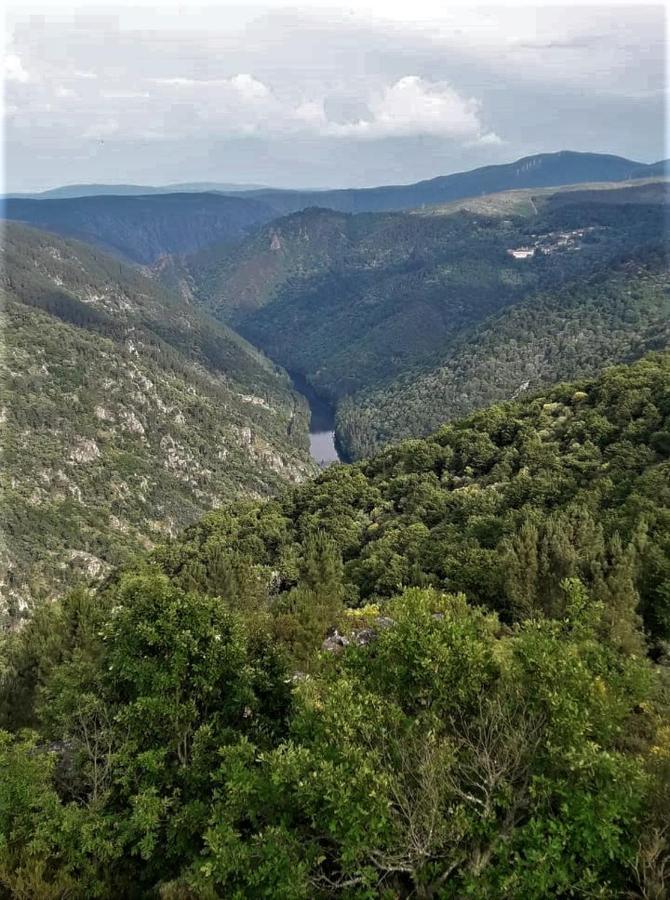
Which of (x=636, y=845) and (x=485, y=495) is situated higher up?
(x=636, y=845)

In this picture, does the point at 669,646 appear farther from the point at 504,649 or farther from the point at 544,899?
the point at 544,899

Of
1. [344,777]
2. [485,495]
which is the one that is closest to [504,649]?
[344,777]

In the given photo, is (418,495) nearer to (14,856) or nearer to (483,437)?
(483,437)

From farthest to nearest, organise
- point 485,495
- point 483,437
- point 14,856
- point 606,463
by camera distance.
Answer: point 483,437
point 485,495
point 606,463
point 14,856

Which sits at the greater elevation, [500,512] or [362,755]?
[362,755]

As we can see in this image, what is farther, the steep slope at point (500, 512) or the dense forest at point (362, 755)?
the steep slope at point (500, 512)

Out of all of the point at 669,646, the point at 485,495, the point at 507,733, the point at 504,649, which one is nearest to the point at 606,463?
the point at 485,495

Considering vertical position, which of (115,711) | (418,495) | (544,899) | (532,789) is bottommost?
(418,495)

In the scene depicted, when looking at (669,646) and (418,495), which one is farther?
(418,495)

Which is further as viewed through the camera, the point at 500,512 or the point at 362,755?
the point at 500,512

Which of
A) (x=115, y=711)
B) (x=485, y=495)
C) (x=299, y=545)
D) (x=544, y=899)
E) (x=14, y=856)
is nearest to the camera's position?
(x=544, y=899)
